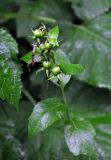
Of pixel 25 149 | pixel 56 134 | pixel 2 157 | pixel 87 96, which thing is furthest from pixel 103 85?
pixel 2 157

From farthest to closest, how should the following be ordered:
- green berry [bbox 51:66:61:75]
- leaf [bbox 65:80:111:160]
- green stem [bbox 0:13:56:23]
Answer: green stem [bbox 0:13:56:23]
leaf [bbox 65:80:111:160]
green berry [bbox 51:66:61:75]

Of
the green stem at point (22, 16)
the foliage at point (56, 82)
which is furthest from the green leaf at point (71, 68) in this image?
the green stem at point (22, 16)

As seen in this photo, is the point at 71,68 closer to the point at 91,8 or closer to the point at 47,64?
the point at 47,64

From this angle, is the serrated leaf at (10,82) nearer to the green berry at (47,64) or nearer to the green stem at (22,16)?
the green berry at (47,64)

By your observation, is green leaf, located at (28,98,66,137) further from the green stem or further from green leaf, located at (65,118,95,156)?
the green stem

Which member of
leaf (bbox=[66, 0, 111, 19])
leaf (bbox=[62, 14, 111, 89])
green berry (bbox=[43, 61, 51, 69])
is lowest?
leaf (bbox=[62, 14, 111, 89])

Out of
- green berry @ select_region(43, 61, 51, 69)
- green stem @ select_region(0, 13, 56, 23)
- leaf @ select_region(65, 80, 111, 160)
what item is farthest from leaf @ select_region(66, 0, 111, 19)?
green berry @ select_region(43, 61, 51, 69)
